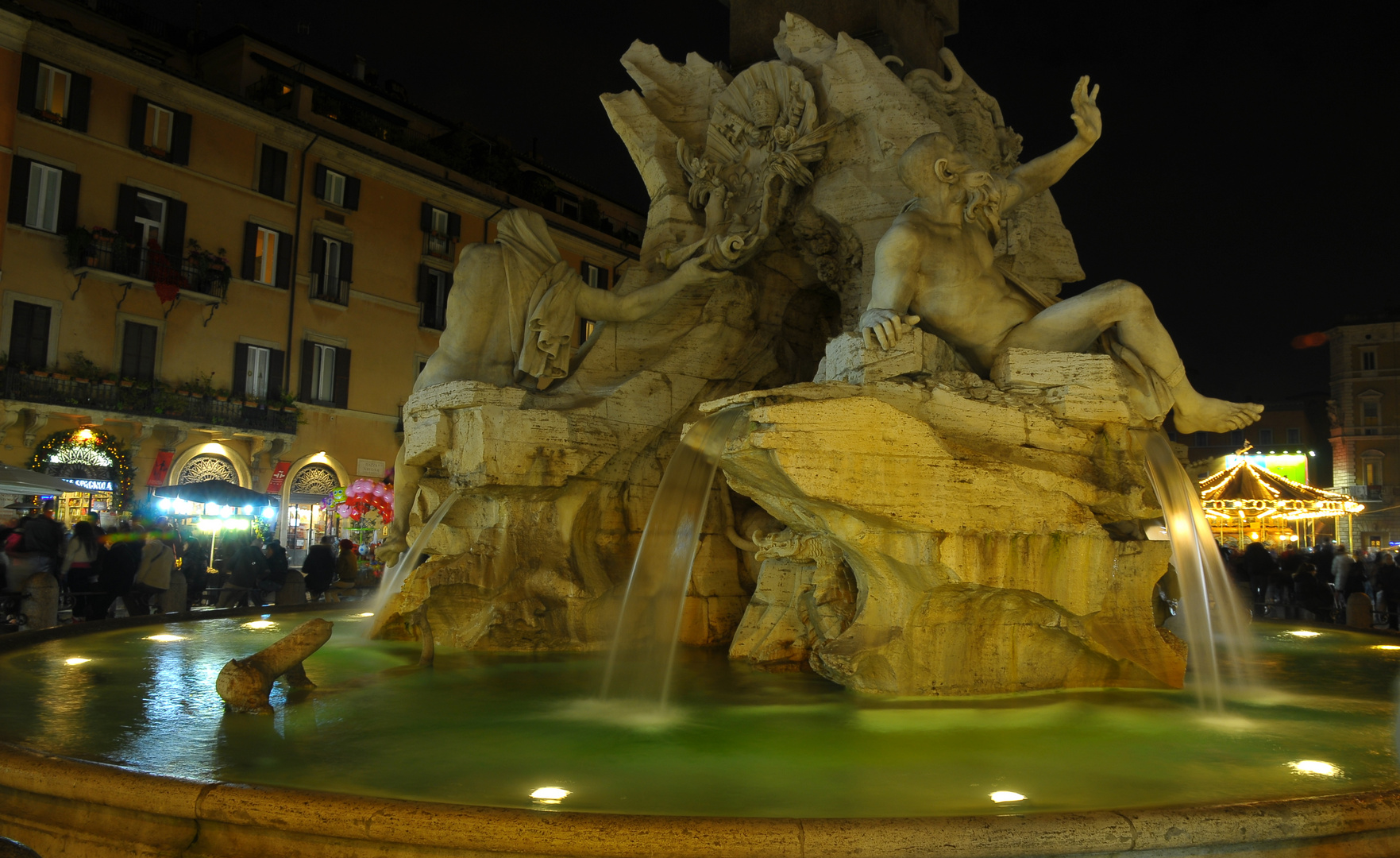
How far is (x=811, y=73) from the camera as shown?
7.90 m

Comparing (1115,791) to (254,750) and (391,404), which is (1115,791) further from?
(391,404)

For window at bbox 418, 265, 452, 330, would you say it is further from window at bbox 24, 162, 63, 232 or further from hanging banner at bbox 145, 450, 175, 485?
window at bbox 24, 162, 63, 232

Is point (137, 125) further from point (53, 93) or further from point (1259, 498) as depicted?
point (1259, 498)

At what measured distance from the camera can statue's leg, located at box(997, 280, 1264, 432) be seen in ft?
19.8

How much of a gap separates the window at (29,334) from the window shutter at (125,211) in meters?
2.12

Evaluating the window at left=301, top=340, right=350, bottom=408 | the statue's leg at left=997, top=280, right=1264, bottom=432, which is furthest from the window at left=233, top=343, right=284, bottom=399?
the statue's leg at left=997, top=280, right=1264, bottom=432

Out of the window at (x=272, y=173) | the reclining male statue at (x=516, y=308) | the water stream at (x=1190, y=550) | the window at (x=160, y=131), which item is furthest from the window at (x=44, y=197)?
the water stream at (x=1190, y=550)

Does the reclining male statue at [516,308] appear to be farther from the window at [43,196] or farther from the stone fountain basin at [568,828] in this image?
the window at [43,196]

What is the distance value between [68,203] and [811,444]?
19705mm

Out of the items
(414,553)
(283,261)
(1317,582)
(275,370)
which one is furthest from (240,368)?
(1317,582)

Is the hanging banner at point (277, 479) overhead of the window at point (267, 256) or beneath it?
beneath

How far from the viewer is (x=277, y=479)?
22.9 m

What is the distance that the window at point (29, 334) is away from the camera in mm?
18938

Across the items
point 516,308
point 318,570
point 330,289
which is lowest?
point 318,570
